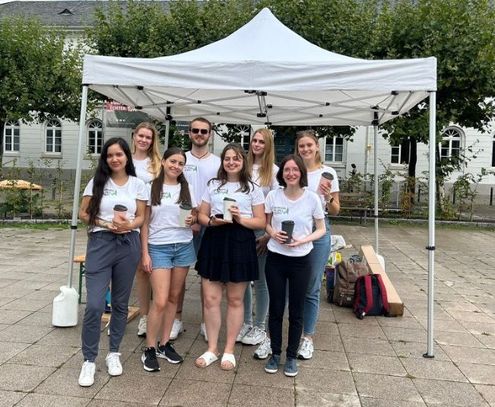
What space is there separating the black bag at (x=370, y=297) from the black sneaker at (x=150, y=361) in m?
2.39

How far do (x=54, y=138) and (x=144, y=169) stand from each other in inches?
1063

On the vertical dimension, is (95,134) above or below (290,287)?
above

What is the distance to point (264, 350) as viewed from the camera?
391cm

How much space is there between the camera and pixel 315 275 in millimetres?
3729

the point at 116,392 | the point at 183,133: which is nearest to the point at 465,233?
the point at 183,133

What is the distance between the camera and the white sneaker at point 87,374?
330cm

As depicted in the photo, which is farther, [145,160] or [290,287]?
[145,160]

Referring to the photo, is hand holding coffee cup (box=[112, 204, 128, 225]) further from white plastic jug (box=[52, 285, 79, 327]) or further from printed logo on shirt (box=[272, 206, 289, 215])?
white plastic jug (box=[52, 285, 79, 327])

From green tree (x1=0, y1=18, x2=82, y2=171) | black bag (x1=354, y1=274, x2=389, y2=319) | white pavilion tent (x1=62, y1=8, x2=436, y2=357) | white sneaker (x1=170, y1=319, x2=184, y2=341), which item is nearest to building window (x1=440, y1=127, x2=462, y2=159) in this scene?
green tree (x1=0, y1=18, x2=82, y2=171)

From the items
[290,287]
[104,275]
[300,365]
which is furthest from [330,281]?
[104,275]

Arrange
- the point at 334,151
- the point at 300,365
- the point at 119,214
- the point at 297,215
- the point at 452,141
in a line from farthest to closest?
the point at 452,141
the point at 334,151
the point at 300,365
the point at 297,215
the point at 119,214

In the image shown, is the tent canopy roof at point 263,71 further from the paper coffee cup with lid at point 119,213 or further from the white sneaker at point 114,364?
the white sneaker at point 114,364

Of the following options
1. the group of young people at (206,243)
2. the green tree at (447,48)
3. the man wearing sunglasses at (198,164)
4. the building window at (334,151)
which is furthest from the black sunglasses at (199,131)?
the building window at (334,151)

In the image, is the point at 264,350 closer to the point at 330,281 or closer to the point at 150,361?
the point at 150,361
